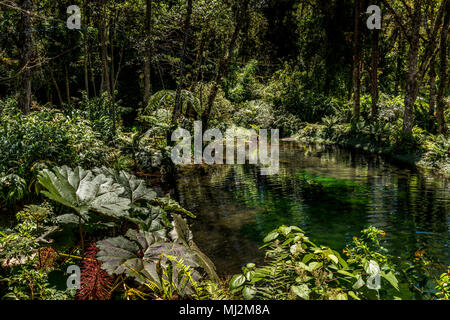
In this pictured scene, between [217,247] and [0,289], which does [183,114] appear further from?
[0,289]

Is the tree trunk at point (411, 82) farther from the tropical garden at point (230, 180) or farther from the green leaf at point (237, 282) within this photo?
the green leaf at point (237, 282)

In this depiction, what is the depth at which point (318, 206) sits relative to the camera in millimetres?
6148

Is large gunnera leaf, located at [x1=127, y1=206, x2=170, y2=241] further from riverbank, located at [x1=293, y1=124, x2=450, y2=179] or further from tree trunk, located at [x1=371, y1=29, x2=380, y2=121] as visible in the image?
tree trunk, located at [x1=371, y1=29, x2=380, y2=121]

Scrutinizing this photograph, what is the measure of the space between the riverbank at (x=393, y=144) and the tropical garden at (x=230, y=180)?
0.06 m

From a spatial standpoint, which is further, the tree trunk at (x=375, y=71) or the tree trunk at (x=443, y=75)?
the tree trunk at (x=375, y=71)

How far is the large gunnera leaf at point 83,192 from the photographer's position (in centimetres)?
207

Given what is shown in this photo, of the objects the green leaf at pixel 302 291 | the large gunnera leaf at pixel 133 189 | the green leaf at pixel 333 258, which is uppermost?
the large gunnera leaf at pixel 133 189

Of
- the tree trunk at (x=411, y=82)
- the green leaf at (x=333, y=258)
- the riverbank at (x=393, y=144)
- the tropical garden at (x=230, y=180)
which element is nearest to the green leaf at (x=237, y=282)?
the tropical garden at (x=230, y=180)

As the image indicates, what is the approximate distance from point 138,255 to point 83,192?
608 millimetres

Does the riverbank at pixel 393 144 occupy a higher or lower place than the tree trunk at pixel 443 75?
lower

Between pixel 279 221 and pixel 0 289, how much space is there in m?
4.07

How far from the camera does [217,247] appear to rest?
4395 millimetres

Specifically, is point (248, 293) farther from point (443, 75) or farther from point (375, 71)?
point (375, 71)
